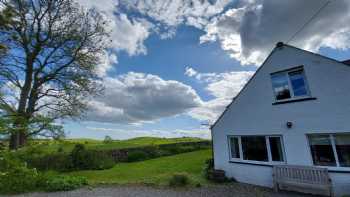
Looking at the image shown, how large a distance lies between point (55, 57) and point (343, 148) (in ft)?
57.1

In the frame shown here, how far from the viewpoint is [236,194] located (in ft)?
25.1

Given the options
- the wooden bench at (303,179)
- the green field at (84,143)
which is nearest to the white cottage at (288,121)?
the wooden bench at (303,179)

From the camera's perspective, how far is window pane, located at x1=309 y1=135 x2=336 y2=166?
290 inches

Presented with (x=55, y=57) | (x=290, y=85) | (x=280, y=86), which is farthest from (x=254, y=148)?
(x=55, y=57)

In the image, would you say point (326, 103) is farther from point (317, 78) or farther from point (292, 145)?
point (292, 145)

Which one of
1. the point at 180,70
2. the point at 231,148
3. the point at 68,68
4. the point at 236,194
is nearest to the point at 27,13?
the point at 68,68

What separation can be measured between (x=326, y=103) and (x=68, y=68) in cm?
1577

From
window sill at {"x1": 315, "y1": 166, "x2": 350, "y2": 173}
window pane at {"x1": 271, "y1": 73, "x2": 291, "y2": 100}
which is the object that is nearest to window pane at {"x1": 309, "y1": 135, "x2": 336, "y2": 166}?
window sill at {"x1": 315, "y1": 166, "x2": 350, "y2": 173}

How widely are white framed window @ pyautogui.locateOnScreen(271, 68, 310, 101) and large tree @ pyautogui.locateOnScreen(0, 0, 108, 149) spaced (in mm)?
12278

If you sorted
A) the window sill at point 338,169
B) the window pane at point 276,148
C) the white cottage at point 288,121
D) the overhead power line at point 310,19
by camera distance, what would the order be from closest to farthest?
the window sill at point 338,169, the white cottage at point 288,121, the overhead power line at point 310,19, the window pane at point 276,148

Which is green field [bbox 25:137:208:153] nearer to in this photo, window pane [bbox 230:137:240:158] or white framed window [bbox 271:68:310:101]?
window pane [bbox 230:137:240:158]

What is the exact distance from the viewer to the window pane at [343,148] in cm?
707

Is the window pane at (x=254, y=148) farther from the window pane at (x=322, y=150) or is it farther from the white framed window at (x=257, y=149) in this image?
the window pane at (x=322, y=150)

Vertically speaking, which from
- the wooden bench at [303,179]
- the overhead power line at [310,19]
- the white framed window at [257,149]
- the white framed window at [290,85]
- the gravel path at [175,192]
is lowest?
the gravel path at [175,192]
